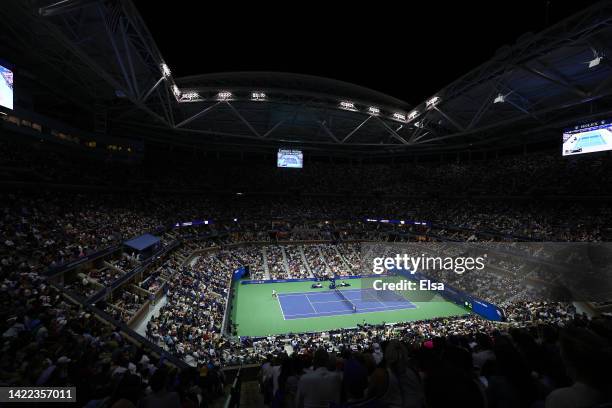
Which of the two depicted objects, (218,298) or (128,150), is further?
(128,150)

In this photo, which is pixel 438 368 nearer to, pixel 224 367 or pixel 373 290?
pixel 224 367

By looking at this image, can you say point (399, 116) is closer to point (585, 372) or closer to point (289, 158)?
point (289, 158)

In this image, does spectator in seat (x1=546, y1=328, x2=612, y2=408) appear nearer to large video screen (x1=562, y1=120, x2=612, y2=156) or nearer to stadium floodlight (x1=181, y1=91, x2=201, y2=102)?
stadium floodlight (x1=181, y1=91, x2=201, y2=102)

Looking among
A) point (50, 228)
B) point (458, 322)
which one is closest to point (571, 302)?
point (458, 322)

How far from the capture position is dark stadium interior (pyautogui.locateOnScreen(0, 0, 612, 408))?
488 centimetres

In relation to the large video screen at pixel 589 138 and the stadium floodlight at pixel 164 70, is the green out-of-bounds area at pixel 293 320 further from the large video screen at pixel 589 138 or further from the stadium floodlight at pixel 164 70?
the stadium floodlight at pixel 164 70

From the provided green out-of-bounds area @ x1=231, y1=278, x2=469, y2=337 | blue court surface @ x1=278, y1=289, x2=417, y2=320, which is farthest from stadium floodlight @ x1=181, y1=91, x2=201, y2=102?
blue court surface @ x1=278, y1=289, x2=417, y2=320

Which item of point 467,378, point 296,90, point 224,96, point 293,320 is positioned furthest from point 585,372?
point 224,96

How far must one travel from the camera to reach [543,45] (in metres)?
19.5

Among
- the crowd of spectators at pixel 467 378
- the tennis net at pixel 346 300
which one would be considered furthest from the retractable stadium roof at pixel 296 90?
the tennis net at pixel 346 300

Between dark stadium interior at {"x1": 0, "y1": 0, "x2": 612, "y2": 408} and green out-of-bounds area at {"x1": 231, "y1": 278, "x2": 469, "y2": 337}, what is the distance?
25cm

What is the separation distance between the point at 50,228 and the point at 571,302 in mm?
35116

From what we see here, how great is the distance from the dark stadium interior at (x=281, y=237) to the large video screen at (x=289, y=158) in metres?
0.56

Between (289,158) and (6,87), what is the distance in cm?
3181
